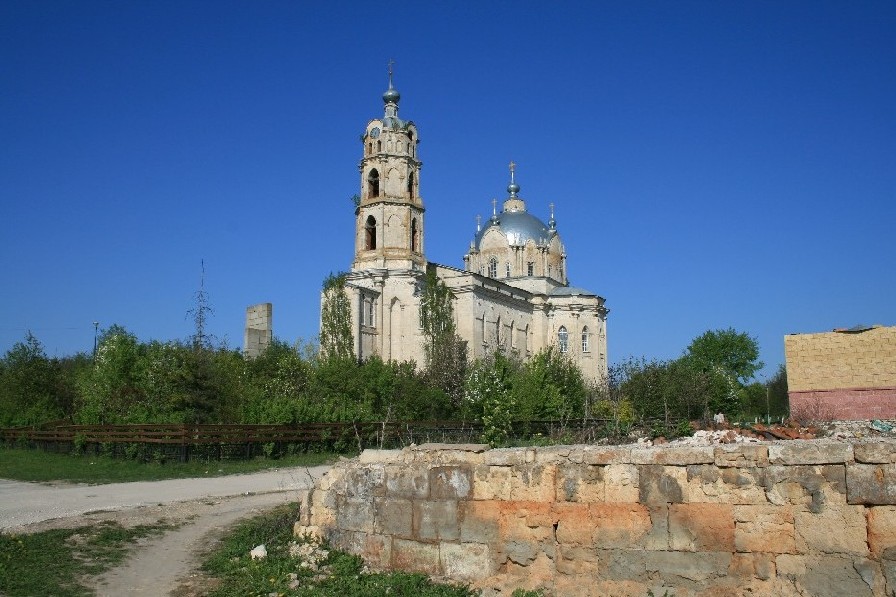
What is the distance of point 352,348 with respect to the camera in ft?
168

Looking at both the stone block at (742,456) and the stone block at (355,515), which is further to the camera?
the stone block at (355,515)

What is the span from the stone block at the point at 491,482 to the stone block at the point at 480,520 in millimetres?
73

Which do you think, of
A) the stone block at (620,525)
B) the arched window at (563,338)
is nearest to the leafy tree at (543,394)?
the arched window at (563,338)

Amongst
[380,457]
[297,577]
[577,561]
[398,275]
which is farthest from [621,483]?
[398,275]

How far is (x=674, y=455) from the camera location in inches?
293

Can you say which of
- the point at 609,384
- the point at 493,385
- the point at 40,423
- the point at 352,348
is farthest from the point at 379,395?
the point at 609,384

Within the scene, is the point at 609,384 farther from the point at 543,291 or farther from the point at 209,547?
the point at 209,547

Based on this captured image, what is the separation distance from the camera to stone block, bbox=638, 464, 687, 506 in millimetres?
7402

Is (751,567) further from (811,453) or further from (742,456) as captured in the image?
(811,453)

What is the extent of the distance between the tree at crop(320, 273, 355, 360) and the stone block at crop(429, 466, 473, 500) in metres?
41.9

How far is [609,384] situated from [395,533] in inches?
1987

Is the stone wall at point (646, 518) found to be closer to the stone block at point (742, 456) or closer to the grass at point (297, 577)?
the stone block at point (742, 456)

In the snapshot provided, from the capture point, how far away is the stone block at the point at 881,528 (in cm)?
668

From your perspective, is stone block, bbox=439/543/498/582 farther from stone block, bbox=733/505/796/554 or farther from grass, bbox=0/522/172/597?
grass, bbox=0/522/172/597
